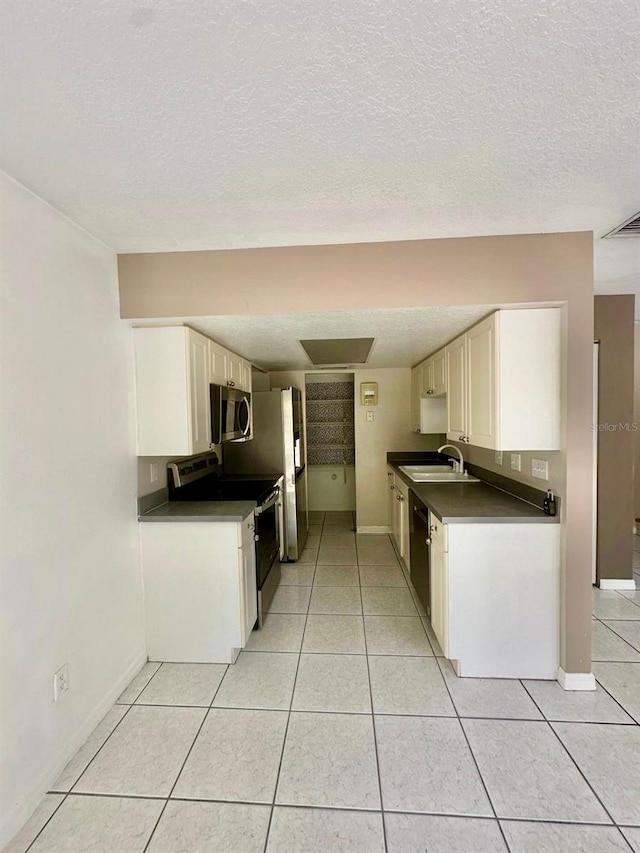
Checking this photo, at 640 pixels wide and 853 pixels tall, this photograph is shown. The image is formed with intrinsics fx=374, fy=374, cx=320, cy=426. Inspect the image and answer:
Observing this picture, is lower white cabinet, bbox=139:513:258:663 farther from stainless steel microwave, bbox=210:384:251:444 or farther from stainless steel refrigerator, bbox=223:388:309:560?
stainless steel refrigerator, bbox=223:388:309:560

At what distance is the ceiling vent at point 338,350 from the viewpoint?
2.82 metres

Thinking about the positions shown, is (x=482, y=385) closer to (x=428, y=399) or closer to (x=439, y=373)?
(x=439, y=373)

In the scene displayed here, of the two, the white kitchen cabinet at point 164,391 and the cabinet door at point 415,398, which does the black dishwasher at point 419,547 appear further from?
the white kitchen cabinet at point 164,391

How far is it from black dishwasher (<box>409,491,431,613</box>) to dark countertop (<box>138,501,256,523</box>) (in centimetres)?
115

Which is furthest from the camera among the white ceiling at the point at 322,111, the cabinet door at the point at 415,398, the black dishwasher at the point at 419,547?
the cabinet door at the point at 415,398

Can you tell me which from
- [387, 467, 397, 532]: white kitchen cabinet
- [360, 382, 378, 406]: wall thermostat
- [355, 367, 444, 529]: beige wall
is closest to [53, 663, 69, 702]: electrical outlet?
[387, 467, 397, 532]: white kitchen cabinet

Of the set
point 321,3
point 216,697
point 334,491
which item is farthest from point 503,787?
point 334,491

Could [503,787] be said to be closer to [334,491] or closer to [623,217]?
[623,217]

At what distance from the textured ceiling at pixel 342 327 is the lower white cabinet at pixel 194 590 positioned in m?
1.19

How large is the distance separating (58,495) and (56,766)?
3.61 ft

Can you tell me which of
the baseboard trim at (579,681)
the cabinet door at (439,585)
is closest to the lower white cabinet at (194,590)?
the cabinet door at (439,585)

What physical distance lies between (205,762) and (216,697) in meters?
0.38

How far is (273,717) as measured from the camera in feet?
5.93

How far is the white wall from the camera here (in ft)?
4.54
